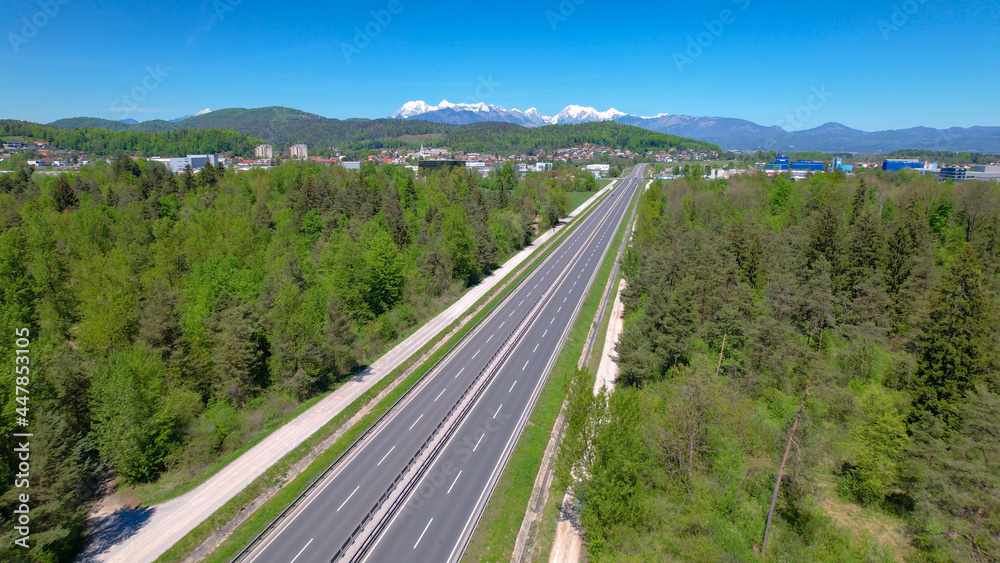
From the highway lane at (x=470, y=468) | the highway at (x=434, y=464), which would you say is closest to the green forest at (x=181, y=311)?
the highway at (x=434, y=464)

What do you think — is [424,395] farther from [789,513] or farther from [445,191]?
[445,191]

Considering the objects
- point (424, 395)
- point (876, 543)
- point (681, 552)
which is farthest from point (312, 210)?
point (876, 543)

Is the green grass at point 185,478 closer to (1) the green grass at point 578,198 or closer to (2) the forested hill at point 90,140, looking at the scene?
(1) the green grass at point 578,198

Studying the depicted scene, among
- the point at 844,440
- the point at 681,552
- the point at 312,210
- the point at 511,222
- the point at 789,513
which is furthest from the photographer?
the point at 511,222

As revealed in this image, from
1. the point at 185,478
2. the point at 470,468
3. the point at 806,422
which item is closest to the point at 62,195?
the point at 185,478

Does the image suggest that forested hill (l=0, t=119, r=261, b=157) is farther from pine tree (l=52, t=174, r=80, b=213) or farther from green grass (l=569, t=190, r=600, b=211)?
green grass (l=569, t=190, r=600, b=211)

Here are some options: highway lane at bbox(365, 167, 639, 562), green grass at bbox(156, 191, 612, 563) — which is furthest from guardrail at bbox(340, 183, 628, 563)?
green grass at bbox(156, 191, 612, 563)
